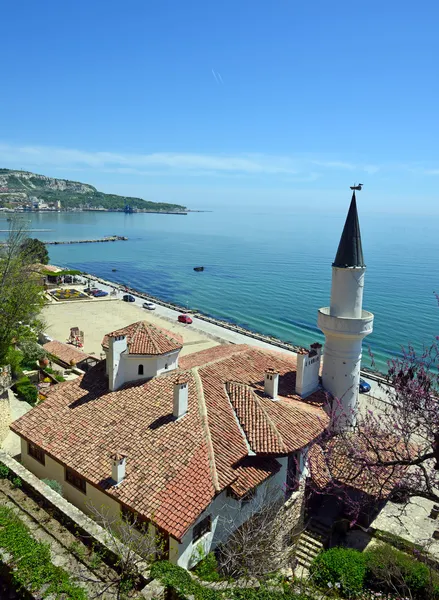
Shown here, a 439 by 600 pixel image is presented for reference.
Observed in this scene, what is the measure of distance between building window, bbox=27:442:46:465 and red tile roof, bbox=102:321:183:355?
539 centimetres

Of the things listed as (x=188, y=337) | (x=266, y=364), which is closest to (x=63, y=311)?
(x=188, y=337)

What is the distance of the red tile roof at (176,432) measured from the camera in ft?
48.8

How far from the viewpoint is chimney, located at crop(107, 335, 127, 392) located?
2020cm

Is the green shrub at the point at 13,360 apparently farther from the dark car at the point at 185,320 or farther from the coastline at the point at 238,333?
the dark car at the point at 185,320

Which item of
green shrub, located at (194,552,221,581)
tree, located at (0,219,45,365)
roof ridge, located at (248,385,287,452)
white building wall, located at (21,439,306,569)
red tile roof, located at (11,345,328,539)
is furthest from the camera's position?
tree, located at (0,219,45,365)

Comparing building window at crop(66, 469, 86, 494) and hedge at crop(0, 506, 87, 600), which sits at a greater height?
hedge at crop(0, 506, 87, 600)

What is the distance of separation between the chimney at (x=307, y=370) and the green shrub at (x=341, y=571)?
749 centimetres

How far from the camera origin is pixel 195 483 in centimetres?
1487

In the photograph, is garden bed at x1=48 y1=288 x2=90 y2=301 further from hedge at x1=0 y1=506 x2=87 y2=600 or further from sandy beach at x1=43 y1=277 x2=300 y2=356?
hedge at x1=0 y1=506 x2=87 y2=600

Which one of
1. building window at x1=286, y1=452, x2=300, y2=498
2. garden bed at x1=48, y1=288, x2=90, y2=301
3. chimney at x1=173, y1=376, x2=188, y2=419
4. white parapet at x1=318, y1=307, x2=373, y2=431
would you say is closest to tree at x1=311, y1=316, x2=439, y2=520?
building window at x1=286, y1=452, x2=300, y2=498

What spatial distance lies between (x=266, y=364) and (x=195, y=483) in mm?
9450

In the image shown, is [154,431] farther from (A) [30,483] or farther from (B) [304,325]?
(B) [304,325]

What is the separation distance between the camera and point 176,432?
56.1ft

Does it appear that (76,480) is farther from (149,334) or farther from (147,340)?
(149,334)
